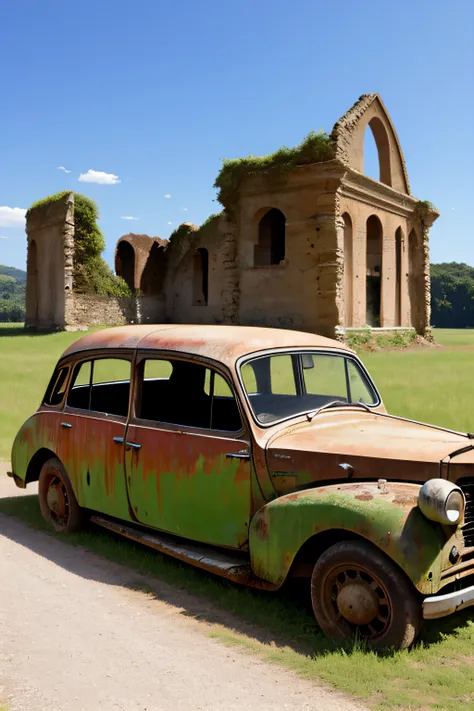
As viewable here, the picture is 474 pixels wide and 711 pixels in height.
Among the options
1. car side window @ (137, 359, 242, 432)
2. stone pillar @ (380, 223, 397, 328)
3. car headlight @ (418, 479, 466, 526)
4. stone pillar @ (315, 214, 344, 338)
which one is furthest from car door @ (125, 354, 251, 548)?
stone pillar @ (380, 223, 397, 328)

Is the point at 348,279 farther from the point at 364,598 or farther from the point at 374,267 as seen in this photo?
the point at 364,598

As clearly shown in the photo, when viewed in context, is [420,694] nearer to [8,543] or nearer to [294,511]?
[294,511]

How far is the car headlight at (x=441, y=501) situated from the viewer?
3072mm

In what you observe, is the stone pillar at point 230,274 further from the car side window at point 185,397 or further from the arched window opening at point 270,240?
the car side window at point 185,397

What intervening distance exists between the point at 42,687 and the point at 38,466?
316 cm

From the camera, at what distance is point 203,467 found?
4.20 m

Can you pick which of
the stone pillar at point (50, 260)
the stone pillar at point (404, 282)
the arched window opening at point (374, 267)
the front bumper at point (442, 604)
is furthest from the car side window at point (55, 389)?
the stone pillar at point (404, 282)

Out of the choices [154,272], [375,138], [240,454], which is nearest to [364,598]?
[240,454]

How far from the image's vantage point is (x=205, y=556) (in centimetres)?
415

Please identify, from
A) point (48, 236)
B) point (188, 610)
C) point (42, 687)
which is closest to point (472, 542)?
point (188, 610)

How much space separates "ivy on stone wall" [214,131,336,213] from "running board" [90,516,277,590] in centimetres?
1926

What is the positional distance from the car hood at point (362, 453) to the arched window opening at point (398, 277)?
24325 millimetres

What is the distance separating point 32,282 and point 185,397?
2785 centimetres

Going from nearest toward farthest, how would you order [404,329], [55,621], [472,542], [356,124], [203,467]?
[472,542]
[55,621]
[203,467]
[356,124]
[404,329]
